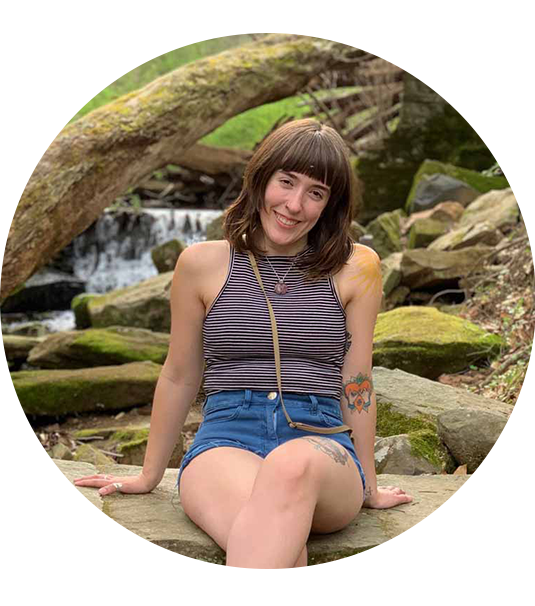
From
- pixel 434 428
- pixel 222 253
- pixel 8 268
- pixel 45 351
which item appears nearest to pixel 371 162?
pixel 45 351

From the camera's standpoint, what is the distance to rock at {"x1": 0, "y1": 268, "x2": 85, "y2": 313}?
11.6 meters

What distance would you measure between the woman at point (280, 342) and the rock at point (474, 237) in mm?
4920

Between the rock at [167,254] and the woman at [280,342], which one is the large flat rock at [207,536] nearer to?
the woman at [280,342]

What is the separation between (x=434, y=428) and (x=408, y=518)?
988 millimetres

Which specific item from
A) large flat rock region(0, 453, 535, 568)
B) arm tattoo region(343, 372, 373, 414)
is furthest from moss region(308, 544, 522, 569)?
arm tattoo region(343, 372, 373, 414)

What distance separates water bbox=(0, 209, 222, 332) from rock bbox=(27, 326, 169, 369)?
5.44 metres

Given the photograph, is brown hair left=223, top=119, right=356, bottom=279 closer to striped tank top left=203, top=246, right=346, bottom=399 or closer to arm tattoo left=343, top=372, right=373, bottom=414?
striped tank top left=203, top=246, right=346, bottom=399

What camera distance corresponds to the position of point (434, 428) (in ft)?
12.6

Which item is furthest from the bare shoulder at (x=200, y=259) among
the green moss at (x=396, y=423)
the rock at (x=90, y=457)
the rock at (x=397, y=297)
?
the rock at (x=397, y=297)

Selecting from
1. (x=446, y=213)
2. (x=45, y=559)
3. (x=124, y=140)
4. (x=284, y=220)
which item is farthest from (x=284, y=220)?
(x=446, y=213)

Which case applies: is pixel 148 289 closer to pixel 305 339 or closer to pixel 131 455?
pixel 131 455

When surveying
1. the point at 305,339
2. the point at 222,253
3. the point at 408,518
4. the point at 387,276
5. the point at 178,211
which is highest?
the point at 222,253

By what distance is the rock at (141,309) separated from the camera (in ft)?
27.0

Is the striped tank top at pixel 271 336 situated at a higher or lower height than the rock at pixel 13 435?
higher
